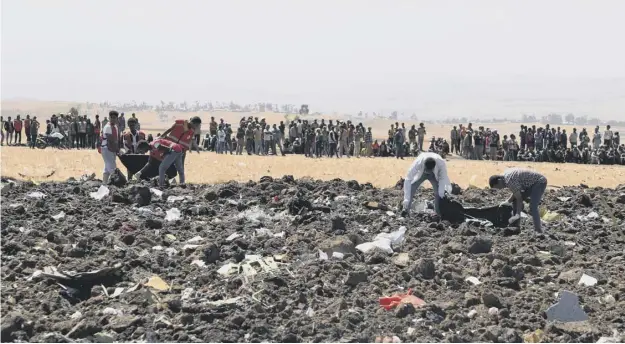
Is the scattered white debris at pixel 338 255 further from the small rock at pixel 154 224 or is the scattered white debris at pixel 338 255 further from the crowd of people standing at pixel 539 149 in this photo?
the crowd of people standing at pixel 539 149

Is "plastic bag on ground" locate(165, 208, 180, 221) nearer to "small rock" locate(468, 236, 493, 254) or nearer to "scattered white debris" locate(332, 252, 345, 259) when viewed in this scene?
"scattered white debris" locate(332, 252, 345, 259)

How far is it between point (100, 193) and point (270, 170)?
11.5 m

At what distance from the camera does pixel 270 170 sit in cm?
2758

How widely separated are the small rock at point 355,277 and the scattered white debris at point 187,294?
176 cm

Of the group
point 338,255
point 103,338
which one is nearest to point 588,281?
point 338,255

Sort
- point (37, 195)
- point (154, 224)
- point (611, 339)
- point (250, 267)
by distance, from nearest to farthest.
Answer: point (611, 339), point (250, 267), point (154, 224), point (37, 195)

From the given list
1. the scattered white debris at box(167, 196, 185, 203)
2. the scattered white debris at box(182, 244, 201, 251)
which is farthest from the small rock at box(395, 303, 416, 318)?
the scattered white debris at box(167, 196, 185, 203)

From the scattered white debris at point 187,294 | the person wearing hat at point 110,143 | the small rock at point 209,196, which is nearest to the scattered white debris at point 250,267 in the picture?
the scattered white debris at point 187,294

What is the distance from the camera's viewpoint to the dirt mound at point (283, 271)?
29.5 ft

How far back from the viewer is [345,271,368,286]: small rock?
10.5m

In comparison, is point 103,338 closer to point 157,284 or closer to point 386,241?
point 157,284

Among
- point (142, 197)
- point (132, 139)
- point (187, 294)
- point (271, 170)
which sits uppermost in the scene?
point (132, 139)

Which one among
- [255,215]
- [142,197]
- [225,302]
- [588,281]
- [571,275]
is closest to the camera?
[225,302]

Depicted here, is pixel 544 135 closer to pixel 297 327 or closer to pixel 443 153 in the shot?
pixel 443 153
